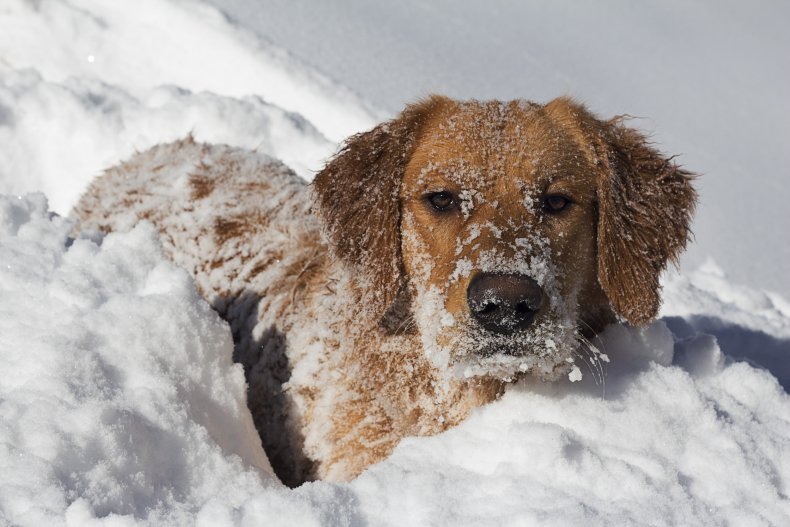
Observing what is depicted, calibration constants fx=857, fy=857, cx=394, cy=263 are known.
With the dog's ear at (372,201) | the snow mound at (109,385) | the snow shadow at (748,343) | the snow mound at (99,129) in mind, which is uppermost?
the snow shadow at (748,343)

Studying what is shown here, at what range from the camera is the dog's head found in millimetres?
2846

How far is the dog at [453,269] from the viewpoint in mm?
2852

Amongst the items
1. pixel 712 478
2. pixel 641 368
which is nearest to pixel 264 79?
pixel 641 368

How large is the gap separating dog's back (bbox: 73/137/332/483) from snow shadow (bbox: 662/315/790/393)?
7.84 ft

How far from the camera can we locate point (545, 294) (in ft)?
9.15

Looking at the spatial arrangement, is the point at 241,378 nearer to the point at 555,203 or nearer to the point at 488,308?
the point at 488,308

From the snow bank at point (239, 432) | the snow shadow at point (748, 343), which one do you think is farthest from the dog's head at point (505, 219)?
the snow shadow at point (748, 343)

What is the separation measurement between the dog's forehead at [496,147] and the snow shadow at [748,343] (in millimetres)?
2112

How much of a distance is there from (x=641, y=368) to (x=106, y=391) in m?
1.87

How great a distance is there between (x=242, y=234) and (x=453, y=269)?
1738mm

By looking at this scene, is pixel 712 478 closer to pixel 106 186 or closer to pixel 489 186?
pixel 489 186

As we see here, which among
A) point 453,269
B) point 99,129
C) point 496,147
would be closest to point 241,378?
point 453,269

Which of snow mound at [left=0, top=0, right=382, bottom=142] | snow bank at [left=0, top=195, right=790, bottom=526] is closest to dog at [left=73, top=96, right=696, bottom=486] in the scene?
snow bank at [left=0, top=195, right=790, bottom=526]

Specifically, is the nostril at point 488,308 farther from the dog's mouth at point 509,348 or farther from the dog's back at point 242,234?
the dog's back at point 242,234
